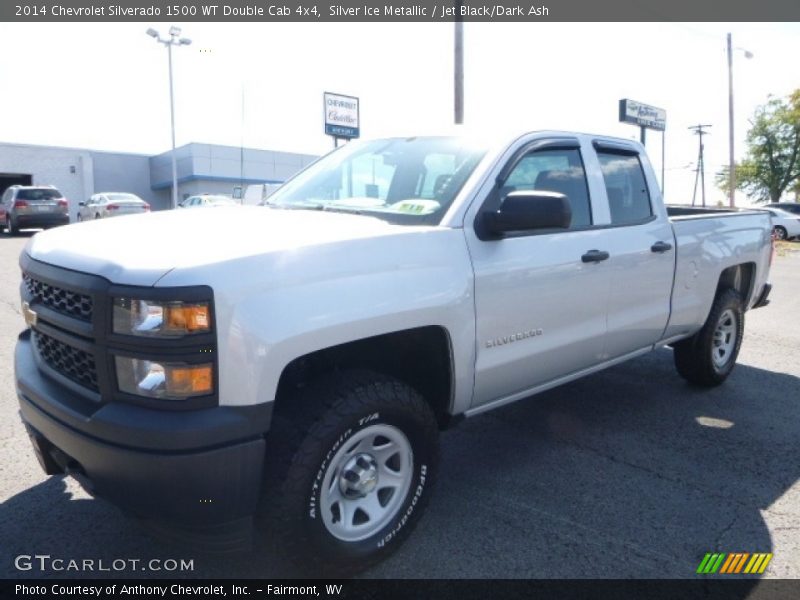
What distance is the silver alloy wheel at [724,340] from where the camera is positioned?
17.3 ft

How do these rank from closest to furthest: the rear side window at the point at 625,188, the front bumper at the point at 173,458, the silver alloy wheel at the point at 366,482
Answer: the front bumper at the point at 173,458 → the silver alloy wheel at the point at 366,482 → the rear side window at the point at 625,188

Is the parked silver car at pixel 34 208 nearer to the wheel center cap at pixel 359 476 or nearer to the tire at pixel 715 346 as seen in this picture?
the tire at pixel 715 346

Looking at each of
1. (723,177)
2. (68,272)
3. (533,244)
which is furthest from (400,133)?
(723,177)

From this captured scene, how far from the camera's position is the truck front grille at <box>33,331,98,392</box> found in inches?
93.8

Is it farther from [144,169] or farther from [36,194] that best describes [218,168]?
[36,194]

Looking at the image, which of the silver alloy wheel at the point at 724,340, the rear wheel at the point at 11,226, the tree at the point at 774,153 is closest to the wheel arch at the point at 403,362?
the silver alloy wheel at the point at 724,340

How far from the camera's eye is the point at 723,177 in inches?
2547

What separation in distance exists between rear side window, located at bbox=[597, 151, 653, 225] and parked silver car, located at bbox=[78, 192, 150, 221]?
813 inches

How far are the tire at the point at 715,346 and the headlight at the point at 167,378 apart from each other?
414 centimetres

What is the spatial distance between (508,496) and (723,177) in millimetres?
70163

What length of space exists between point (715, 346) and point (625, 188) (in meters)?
1.83

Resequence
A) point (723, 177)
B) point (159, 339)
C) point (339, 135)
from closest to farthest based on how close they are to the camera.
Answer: point (159, 339), point (339, 135), point (723, 177)

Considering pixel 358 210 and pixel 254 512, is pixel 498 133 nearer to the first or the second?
pixel 358 210
